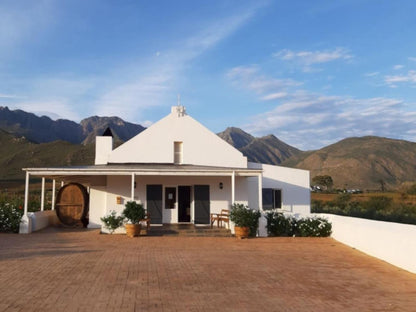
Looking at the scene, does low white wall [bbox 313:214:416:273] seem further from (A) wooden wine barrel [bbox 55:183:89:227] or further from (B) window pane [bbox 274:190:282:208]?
(A) wooden wine barrel [bbox 55:183:89:227]

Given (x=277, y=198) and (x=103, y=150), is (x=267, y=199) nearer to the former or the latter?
(x=277, y=198)

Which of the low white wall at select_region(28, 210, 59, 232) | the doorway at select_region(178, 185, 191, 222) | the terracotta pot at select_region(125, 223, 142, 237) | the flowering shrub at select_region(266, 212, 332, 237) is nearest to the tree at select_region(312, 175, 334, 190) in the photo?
the doorway at select_region(178, 185, 191, 222)

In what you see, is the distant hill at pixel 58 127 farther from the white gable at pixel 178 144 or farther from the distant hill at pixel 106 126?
the white gable at pixel 178 144

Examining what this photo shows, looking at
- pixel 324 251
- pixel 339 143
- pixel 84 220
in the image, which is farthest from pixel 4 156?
pixel 339 143

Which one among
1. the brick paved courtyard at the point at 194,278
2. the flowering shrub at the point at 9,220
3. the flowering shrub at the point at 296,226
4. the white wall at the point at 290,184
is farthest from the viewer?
the white wall at the point at 290,184

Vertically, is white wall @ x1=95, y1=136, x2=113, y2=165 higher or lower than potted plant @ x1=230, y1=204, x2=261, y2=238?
higher

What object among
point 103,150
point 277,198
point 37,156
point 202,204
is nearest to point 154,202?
point 202,204

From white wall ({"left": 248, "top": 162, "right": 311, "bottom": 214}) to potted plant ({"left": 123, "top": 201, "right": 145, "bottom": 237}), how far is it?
7.10 m

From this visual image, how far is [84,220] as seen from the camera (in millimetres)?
19875

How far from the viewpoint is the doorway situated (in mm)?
18969

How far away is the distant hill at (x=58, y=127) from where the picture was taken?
133750mm

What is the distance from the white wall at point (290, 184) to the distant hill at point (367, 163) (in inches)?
2666

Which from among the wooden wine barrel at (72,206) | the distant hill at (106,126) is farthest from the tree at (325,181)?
the distant hill at (106,126)

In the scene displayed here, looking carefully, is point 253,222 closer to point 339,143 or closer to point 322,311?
point 322,311
